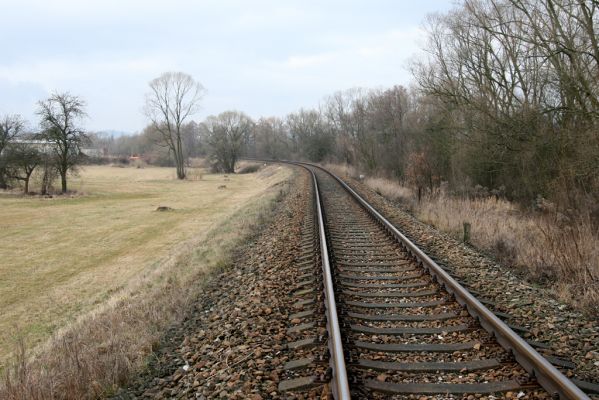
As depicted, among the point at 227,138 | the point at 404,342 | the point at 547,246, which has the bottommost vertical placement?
the point at 404,342

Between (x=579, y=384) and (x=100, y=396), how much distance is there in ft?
14.5

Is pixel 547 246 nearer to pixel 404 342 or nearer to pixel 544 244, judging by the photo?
pixel 544 244

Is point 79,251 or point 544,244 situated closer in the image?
point 544,244

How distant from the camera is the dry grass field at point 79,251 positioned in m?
11.1

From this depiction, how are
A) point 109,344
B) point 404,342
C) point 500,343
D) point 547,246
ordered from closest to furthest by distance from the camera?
point 500,343 < point 404,342 < point 109,344 < point 547,246

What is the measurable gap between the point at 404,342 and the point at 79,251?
16.9 meters

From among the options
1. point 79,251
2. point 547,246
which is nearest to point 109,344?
point 547,246

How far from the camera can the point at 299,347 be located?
480 cm

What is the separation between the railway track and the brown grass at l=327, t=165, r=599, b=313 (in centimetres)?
180

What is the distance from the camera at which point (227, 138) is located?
7425cm

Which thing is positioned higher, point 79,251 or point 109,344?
point 109,344

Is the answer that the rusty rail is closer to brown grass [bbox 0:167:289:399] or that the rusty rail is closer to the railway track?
the railway track

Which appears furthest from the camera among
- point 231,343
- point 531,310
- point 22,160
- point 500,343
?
point 22,160

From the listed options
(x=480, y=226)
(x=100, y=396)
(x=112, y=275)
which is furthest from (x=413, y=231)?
(x=112, y=275)
